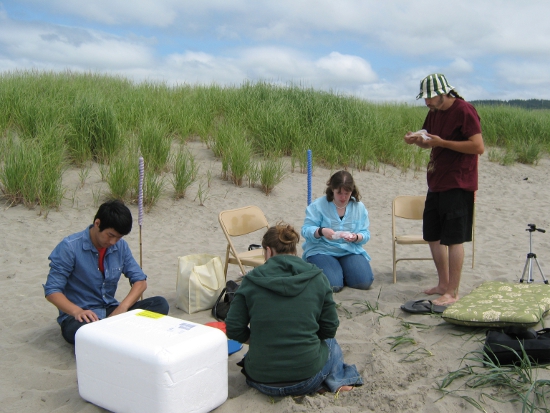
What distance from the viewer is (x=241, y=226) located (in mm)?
5684

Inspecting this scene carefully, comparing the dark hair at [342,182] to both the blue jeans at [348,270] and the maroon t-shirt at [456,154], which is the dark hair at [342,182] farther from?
the maroon t-shirt at [456,154]

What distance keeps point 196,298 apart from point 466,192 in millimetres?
2440

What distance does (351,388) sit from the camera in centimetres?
330

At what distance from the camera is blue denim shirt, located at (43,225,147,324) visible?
12.4 ft

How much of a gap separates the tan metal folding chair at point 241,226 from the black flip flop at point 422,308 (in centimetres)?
143

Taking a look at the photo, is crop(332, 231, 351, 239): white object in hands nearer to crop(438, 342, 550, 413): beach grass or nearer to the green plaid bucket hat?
the green plaid bucket hat

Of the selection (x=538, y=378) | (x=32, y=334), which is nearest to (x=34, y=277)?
(x=32, y=334)

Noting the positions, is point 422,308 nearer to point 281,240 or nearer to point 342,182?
point 342,182

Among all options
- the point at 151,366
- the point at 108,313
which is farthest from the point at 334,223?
the point at 151,366

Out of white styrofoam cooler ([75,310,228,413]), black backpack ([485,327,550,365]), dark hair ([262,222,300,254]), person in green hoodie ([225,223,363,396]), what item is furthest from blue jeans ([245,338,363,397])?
black backpack ([485,327,550,365])

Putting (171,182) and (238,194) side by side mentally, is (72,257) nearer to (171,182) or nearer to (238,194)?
(171,182)

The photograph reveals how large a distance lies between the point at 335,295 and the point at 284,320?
2327mm

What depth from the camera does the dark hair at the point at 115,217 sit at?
361cm

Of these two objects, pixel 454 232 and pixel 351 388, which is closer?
pixel 351 388
